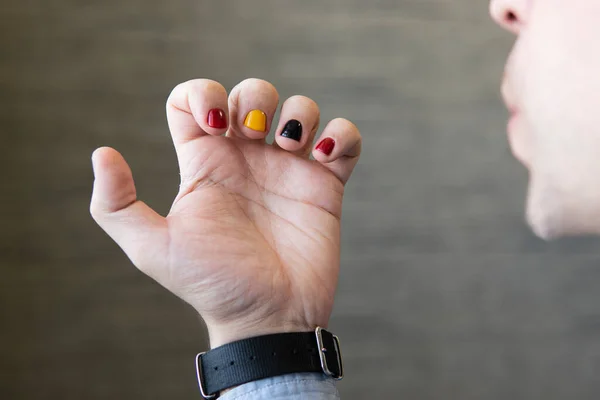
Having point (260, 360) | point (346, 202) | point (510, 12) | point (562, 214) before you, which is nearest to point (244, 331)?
point (260, 360)

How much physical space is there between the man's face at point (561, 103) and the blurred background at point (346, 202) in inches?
26.7

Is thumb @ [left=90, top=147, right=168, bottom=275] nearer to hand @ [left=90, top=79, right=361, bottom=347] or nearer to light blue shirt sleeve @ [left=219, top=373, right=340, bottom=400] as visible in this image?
hand @ [left=90, top=79, right=361, bottom=347]

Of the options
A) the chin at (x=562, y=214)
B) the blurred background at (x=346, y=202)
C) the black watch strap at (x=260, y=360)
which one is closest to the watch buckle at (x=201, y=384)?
the black watch strap at (x=260, y=360)

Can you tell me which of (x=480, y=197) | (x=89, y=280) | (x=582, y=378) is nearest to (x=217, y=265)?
(x=89, y=280)

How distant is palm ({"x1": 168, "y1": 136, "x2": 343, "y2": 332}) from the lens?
699 mm

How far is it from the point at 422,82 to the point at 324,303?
879mm

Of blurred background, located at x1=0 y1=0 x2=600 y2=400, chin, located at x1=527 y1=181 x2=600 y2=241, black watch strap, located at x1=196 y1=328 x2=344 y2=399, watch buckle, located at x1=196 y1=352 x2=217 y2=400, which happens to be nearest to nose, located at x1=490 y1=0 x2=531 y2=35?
chin, located at x1=527 y1=181 x2=600 y2=241

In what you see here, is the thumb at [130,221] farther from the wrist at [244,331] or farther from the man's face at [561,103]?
the man's face at [561,103]

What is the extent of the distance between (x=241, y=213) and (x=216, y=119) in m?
0.13

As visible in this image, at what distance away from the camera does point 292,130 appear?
71 cm

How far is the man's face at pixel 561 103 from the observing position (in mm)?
626

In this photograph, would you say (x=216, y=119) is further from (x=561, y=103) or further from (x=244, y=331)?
(x=561, y=103)

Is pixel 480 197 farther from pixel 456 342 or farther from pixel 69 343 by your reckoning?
pixel 69 343

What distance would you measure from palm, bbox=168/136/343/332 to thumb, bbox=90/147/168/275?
19 millimetres
